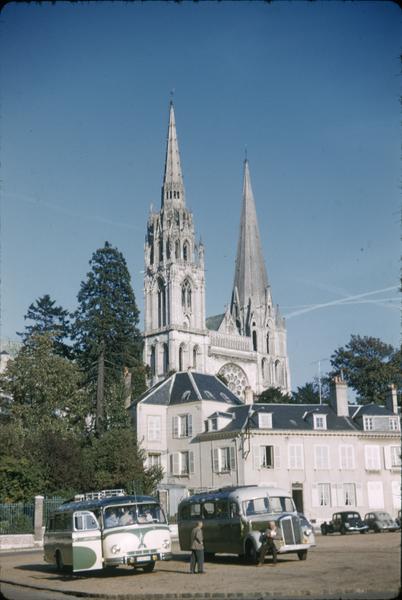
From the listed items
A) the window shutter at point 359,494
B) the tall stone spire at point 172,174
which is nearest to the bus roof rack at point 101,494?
the window shutter at point 359,494

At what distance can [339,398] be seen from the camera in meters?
49.5

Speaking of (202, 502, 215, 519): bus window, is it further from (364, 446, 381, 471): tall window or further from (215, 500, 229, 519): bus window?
(364, 446, 381, 471): tall window

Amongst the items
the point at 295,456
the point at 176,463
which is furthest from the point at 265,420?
the point at 176,463

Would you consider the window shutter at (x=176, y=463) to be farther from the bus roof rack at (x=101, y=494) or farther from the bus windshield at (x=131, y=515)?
the bus windshield at (x=131, y=515)

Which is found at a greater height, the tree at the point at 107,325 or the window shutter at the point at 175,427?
the tree at the point at 107,325

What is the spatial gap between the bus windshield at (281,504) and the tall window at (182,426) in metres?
28.4

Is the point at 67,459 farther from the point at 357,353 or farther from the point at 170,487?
the point at 357,353

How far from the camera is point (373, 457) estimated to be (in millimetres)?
47375

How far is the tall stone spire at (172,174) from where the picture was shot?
117 meters

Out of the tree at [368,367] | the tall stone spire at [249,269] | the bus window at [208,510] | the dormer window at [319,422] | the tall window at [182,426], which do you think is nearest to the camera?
the bus window at [208,510]

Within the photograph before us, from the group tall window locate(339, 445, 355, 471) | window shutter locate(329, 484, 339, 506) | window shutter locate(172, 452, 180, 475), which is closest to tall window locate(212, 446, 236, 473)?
window shutter locate(172, 452, 180, 475)

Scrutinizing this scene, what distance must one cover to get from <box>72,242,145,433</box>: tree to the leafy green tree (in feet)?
25.4

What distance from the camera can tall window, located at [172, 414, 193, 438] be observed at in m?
50.8

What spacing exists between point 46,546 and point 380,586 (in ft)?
39.3
